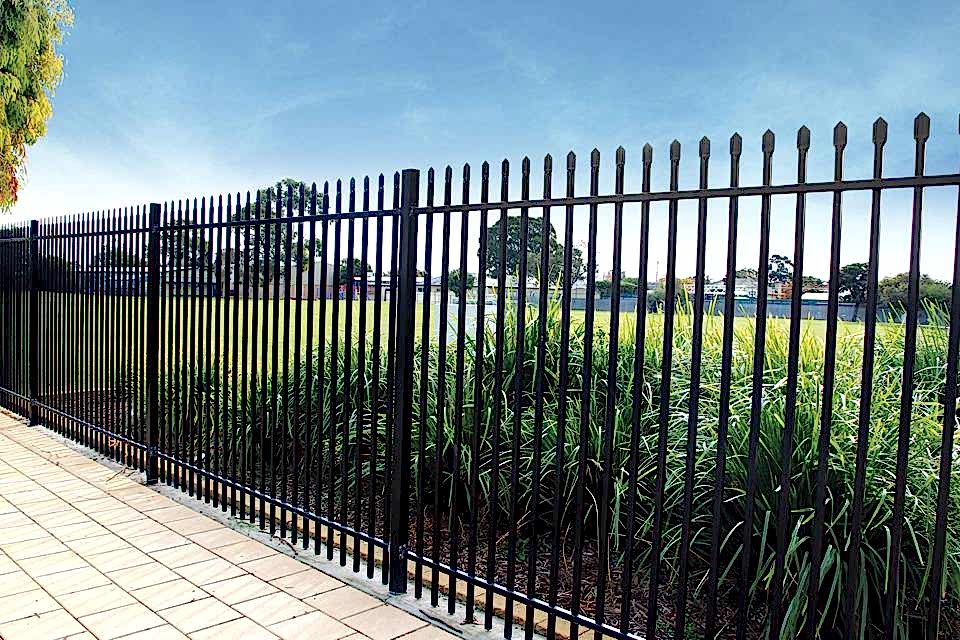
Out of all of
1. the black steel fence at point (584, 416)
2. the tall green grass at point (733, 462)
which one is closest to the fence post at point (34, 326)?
the black steel fence at point (584, 416)

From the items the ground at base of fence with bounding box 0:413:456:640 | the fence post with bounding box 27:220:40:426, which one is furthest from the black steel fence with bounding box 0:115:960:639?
the fence post with bounding box 27:220:40:426

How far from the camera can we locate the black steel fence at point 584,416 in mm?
2285

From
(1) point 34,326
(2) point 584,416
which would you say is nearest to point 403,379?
(2) point 584,416

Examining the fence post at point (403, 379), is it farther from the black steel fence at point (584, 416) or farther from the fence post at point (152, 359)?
the fence post at point (152, 359)

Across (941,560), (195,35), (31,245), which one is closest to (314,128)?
(195,35)

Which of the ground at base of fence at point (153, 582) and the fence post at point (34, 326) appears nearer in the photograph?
the ground at base of fence at point (153, 582)

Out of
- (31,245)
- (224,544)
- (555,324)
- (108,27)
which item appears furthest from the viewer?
(108,27)

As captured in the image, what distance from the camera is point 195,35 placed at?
424 inches

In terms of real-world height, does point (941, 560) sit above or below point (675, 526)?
above

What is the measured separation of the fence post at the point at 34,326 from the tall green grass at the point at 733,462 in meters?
3.47

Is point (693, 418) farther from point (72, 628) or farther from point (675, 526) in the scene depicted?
point (72, 628)

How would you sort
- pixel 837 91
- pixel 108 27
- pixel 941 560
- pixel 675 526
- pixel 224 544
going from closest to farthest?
pixel 941 560
pixel 675 526
pixel 837 91
pixel 224 544
pixel 108 27

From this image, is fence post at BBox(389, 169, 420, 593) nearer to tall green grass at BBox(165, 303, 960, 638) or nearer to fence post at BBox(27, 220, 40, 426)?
tall green grass at BBox(165, 303, 960, 638)

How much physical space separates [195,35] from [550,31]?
623cm
